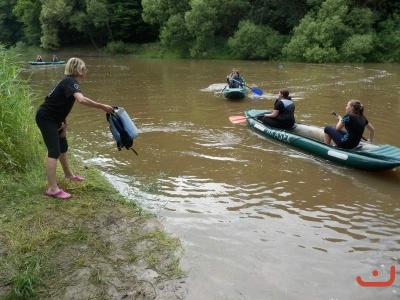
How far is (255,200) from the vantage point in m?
5.24

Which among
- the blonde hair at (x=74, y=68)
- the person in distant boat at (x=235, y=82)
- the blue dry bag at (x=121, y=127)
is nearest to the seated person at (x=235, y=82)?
the person in distant boat at (x=235, y=82)

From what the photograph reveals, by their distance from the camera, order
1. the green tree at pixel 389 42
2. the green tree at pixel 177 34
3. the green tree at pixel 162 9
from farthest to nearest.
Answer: the green tree at pixel 162 9, the green tree at pixel 177 34, the green tree at pixel 389 42

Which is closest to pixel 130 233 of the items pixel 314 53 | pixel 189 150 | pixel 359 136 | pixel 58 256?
→ pixel 58 256

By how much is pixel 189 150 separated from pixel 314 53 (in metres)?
18.6

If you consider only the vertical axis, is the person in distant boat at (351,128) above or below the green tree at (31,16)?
below

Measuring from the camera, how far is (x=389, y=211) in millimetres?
4871

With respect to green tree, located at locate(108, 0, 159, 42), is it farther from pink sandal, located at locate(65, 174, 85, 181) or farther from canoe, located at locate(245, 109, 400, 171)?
pink sandal, located at locate(65, 174, 85, 181)

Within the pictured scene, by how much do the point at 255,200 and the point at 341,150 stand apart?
6.82 feet

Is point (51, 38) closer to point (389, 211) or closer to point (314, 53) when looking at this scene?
point (314, 53)

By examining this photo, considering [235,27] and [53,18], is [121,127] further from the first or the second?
[53,18]

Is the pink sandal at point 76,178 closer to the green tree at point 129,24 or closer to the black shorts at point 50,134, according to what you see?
the black shorts at point 50,134

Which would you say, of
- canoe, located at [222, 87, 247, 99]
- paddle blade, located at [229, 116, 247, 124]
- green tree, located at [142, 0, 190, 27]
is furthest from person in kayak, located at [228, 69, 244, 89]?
green tree, located at [142, 0, 190, 27]

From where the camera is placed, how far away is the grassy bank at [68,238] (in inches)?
124

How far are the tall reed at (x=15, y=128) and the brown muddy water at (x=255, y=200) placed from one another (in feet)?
4.03
